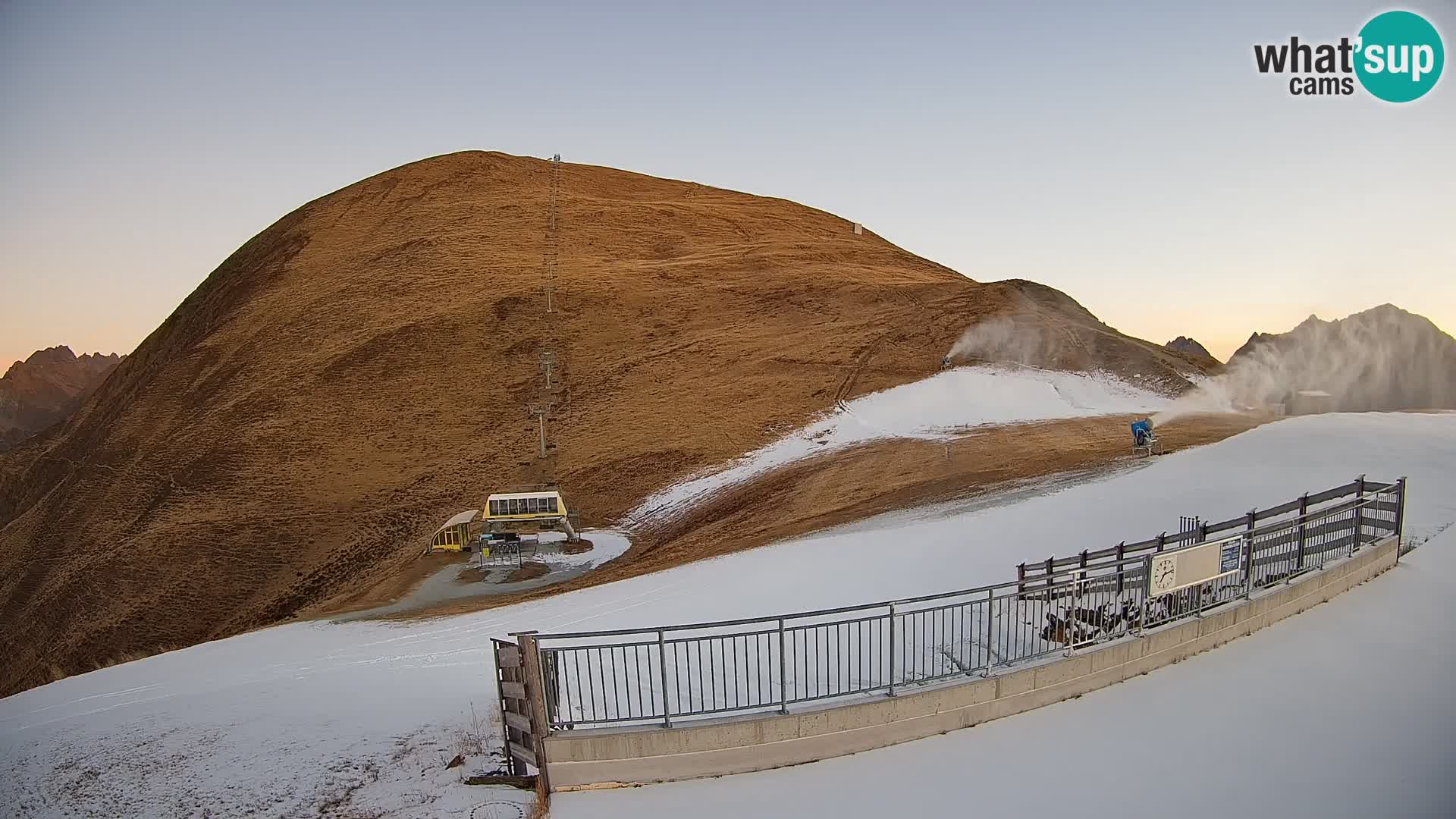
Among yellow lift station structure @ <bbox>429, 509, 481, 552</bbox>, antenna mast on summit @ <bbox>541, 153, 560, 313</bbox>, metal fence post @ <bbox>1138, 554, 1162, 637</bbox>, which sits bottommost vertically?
yellow lift station structure @ <bbox>429, 509, 481, 552</bbox>

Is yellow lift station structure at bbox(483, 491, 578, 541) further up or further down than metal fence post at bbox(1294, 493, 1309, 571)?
further down

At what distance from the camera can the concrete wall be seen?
A: 7895 mm

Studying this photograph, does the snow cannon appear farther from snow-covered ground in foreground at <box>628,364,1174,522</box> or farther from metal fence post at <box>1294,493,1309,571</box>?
metal fence post at <box>1294,493,1309,571</box>

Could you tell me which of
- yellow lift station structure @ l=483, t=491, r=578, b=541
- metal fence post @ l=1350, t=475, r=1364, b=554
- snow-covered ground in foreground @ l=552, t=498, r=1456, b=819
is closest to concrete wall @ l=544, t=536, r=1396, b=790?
snow-covered ground in foreground @ l=552, t=498, r=1456, b=819

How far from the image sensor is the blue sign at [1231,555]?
9.95 m

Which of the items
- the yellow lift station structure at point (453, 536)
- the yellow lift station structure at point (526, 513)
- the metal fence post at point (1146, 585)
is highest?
the metal fence post at point (1146, 585)

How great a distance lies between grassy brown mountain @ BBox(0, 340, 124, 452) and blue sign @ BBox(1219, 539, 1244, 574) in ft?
488

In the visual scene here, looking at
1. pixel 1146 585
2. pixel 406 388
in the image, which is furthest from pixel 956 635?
pixel 406 388

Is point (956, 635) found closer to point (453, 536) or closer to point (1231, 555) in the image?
point (1231, 555)

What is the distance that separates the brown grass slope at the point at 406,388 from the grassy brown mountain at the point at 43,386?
3415 inches

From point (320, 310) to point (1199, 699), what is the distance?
60613 mm

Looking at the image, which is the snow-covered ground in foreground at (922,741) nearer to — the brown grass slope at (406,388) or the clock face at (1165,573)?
the clock face at (1165,573)

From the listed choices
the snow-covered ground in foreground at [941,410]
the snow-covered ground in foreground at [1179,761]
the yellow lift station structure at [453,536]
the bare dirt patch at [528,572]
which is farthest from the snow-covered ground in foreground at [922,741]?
the snow-covered ground in foreground at [941,410]

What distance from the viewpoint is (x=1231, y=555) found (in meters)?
10.1
